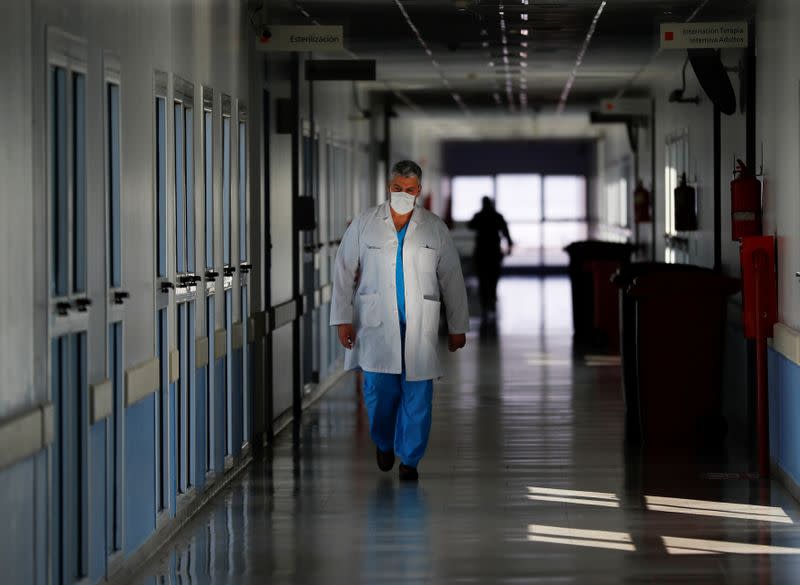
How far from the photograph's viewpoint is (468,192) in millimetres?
34875

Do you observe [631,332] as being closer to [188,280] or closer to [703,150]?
[703,150]

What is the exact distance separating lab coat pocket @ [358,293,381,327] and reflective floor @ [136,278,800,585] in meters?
0.83

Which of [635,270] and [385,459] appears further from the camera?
[635,270]

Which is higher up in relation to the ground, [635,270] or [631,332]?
[635,270]

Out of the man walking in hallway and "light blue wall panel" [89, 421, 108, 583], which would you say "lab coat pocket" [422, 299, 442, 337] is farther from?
"light blue wall panel" [89, 421, 108, 583]

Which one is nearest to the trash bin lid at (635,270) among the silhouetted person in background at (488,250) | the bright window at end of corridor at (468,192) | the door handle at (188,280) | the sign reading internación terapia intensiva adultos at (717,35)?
the sign reading internación terapia intensiva adultos at (717,35)

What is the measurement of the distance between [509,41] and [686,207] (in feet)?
6.26

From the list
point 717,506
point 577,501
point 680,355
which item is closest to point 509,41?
Answer: point 680,355

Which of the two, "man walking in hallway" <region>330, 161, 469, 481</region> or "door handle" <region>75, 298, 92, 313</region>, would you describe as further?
"man walking in hallway" <region>330, 161, 469, 481</region>

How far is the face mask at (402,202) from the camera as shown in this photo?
24.3 feet

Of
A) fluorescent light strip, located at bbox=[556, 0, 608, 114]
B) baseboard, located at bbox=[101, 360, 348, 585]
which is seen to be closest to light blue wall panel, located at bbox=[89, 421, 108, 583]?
baseboard, located at bbox=[101, 360, 348, 585]

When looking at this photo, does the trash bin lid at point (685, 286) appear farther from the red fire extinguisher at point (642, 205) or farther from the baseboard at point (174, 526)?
the red fire extinguisher at point (642, 205)

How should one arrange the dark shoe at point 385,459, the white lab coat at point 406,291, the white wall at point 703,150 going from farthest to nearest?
the white wall at point 703,150
the dark shoe at point 385,459
the white lab coat at point 406,291

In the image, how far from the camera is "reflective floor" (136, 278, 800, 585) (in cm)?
559
